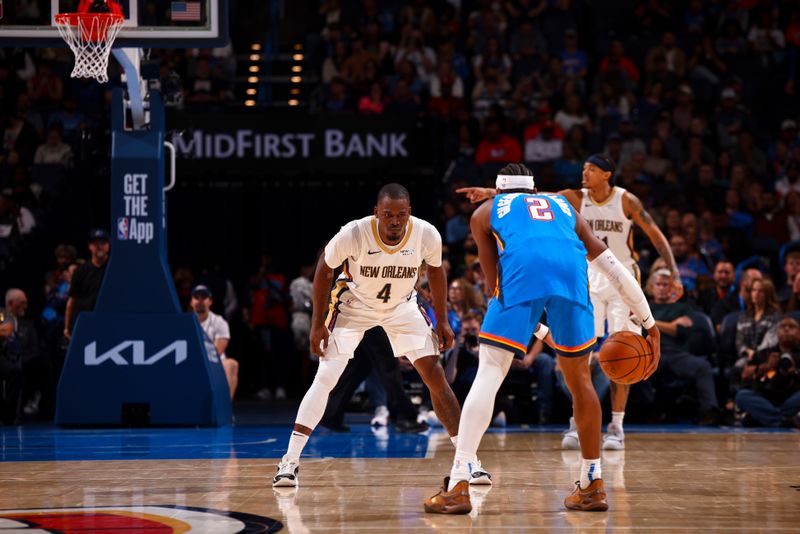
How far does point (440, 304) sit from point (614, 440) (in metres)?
2.68

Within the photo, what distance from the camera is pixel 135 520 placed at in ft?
21.0

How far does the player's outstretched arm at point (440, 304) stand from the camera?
8.15 meters

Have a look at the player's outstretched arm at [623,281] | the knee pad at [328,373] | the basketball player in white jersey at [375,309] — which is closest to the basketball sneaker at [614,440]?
the basketball player in white jersey at [375,309]

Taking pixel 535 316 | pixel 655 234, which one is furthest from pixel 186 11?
pixel 535 316

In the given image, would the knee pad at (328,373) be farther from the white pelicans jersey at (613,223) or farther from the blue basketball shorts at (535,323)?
the white pelicans jersey at (613,223)

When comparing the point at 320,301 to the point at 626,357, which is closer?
the point at 626,357

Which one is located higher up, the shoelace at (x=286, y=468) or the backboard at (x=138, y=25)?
the backboard at (x=138, y=25)

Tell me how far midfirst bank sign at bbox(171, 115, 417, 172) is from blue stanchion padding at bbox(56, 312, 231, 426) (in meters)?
4.53

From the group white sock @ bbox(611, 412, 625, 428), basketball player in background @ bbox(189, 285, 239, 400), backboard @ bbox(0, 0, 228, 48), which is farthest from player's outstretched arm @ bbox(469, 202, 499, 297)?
basketball player in background @ bbox(189, 285, 239, 400)

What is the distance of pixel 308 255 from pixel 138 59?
20.7ft

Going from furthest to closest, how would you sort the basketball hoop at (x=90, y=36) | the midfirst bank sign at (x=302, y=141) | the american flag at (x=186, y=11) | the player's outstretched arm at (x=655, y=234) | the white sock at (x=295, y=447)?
the midfirst bank sign at (x=302, y=141), the american flag at (x=186, y=11), the basketball hoop at (x=90, y=36), the player's outstretched arm at (x=655, y=234), the white sock at (x=295, y=447)

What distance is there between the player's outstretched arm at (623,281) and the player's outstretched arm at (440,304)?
1396 mm

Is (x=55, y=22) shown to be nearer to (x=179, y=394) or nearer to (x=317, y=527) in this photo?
(x=179, y=394)

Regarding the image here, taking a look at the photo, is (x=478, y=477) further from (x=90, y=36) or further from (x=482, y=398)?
(x=90, y=36)
